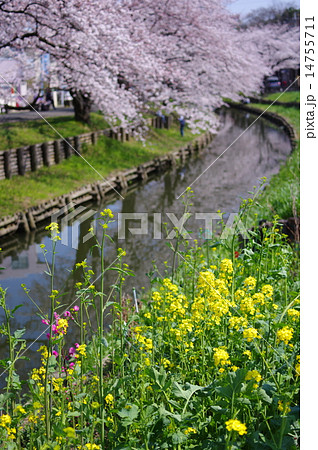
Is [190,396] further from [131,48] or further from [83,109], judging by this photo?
[83,109]

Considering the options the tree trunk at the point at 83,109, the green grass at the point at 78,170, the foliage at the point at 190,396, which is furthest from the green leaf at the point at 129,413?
the tree trunk at the point at 83,109

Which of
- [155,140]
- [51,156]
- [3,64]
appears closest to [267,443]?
[51,156]

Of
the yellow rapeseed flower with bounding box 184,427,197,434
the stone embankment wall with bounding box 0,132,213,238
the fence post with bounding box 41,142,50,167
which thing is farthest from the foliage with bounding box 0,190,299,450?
the fence post with bounding box 41,142,50,167

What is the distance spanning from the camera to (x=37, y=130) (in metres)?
18.2

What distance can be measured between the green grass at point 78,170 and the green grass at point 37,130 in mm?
1097

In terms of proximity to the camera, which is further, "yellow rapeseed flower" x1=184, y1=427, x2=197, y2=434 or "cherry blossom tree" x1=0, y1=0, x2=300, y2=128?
"cherry blossom tree" x1=0, y1=0, x2=300, y2=128

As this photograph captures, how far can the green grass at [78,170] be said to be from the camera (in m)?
13.2

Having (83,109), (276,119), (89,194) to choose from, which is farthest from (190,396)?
(276,119)

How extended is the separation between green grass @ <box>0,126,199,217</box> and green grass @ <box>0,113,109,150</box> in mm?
1097

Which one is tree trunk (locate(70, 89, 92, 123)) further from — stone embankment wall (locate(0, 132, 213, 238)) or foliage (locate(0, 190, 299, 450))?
foliage (locate(0, 190, 299, 450))

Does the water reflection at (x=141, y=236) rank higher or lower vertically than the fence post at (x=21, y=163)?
lower

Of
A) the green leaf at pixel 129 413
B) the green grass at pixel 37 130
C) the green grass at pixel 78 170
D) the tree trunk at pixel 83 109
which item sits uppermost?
the tree trunk at pixel 83 109

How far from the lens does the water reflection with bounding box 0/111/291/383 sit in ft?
28.0

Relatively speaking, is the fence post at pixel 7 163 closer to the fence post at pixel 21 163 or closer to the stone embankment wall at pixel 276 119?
the fence post at pixel 21 163
